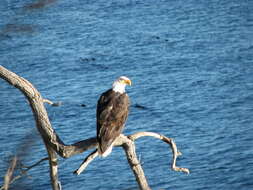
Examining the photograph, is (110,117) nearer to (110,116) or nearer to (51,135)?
(110,116)

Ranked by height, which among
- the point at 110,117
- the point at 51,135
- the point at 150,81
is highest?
the point at 51,135

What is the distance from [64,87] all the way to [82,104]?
6.52 feet

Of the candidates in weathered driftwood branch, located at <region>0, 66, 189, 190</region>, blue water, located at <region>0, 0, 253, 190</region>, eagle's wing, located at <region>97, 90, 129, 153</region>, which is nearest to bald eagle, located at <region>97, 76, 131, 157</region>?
eagle's wing, located at <region>97, 90, 129, 153</region>

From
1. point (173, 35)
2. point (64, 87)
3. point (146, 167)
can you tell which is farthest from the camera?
point (173, 35)

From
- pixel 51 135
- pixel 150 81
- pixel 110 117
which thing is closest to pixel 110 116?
pixel 110 117

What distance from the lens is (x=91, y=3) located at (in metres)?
31.8

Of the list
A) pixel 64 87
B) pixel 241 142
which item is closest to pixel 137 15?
pixel 64 87

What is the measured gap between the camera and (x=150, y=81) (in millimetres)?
23766

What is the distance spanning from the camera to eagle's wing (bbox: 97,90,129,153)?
7264 mm

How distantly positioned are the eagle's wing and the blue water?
871cm

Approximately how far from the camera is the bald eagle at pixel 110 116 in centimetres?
723

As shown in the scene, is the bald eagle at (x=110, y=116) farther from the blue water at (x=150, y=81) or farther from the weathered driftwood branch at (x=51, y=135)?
the blue water at (x=150, y=81)

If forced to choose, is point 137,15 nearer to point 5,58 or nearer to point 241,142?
point 5,58

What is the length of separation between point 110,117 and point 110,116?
0.05ft
